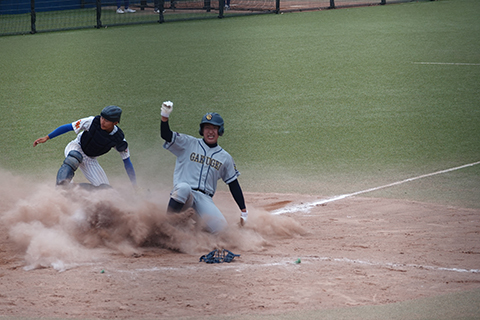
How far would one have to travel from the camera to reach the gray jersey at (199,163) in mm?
5812

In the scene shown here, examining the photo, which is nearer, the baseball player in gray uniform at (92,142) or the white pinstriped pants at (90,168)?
the baseball player in gray uniform at (92,142)

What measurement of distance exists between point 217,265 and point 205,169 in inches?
46.8

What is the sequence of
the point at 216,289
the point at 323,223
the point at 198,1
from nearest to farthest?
the point at 216,289, the point at 323,223, the point at 198,1

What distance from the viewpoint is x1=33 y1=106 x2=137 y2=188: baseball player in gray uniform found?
19.9ft

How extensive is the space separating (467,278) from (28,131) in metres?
7.87

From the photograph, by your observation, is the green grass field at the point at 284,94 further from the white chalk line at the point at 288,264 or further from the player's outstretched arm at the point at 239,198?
the white chalk line at the point at 288,264

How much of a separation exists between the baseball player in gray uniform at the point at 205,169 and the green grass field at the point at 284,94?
6.32ft

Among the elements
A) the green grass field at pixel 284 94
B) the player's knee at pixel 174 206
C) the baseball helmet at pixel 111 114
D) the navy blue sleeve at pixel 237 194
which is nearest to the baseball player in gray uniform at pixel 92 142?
the baseball helmet at pixel 111 114

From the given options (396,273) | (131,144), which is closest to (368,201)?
(396,273)

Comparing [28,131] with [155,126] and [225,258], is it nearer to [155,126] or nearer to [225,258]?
[155,126]

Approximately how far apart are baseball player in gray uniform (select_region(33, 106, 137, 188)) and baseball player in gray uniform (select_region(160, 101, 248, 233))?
0.62m

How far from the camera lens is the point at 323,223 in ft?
20.9

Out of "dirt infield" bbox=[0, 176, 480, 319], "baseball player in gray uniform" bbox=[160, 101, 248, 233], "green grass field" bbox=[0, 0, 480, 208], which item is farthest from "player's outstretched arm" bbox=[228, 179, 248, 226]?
"green grass field" bbox=[0, 0, 480, 208]

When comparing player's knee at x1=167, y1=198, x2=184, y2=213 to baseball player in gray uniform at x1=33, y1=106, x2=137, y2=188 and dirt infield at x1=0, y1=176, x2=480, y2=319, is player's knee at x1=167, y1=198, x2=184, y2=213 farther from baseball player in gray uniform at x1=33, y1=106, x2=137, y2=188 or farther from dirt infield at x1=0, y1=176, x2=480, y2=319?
baseball player in gray uniform at x1=33, y1=106, x2=137, y2=188
